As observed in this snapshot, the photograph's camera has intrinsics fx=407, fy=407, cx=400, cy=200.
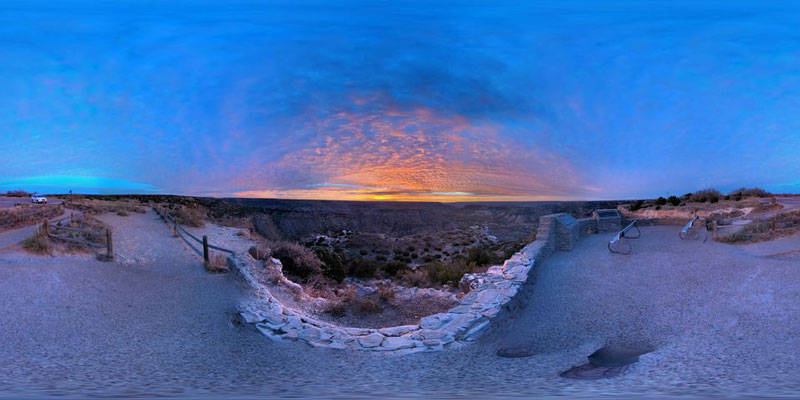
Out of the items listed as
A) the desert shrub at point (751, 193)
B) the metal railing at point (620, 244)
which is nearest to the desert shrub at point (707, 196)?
the desert shrub at point (751, 193)

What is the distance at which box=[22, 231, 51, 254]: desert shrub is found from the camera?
436 inches

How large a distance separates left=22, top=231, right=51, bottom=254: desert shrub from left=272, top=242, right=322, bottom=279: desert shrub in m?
6.18

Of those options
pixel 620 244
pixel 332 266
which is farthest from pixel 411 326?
pixel 620 244

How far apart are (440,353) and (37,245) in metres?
11.8

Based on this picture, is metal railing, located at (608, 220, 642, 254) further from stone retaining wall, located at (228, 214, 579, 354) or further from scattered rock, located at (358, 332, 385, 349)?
scattered rock, located at (358, 332, 385, 349)

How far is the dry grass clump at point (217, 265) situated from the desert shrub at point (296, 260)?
1697 mm

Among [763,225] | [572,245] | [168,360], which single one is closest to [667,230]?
[763,225]

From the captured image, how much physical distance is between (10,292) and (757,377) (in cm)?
1238

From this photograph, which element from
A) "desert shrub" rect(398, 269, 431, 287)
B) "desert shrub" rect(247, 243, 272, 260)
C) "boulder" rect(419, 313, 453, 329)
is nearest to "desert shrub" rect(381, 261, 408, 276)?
"desert shrub" rect(398, 269, 431, 287)

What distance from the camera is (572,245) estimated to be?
14.1 meters

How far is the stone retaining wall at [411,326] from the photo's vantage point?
21.5 feet

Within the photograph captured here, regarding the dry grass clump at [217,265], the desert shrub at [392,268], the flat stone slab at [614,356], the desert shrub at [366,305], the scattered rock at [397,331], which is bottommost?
the desert shrub at [392,268]

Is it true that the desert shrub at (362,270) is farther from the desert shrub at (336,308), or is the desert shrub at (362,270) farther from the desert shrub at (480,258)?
the desert shrub at (336,308)

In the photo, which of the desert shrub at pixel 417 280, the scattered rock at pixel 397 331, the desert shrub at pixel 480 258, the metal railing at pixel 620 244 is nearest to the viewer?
the scattered rock at pixel 397 331
